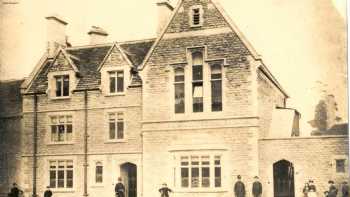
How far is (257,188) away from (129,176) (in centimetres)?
275

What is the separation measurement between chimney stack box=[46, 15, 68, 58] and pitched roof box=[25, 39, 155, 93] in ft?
0.74

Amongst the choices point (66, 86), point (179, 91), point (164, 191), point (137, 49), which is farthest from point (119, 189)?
point (137, 49)

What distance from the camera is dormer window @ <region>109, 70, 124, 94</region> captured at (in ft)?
36.3

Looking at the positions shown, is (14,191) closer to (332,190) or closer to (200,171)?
(200,171)

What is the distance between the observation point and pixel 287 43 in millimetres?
8875

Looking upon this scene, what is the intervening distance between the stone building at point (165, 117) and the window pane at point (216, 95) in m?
0.02

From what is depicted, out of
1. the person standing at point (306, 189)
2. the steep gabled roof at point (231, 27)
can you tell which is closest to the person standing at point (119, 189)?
the steep gabled roof at point (231, 27)

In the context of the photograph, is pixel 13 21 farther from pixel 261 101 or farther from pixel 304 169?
pixel 304 169

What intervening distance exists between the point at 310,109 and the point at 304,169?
1.01 m

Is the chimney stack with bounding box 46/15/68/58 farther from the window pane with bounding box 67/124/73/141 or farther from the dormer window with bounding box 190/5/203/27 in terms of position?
the dormer window with bounding box 190/5/203/27

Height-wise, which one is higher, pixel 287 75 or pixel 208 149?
pixel 287 75

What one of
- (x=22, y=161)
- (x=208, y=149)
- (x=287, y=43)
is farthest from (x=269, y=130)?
(x=22, y=161)

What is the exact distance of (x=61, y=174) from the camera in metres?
10.9

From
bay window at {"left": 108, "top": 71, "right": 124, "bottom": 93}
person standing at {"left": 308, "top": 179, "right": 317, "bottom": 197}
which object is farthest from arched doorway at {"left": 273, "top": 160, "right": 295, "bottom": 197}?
bay window at {"left": 108, "top": 71, "right": 124, "bottom": 93}
